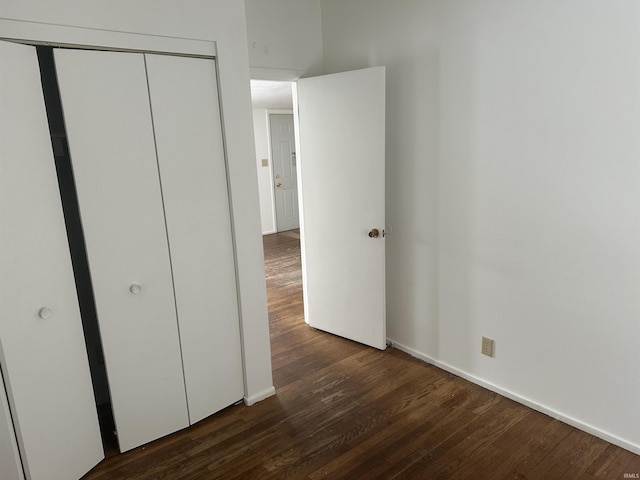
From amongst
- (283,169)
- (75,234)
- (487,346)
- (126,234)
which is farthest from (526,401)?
(283,169)

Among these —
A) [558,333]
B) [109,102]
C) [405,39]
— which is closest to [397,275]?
[558,333]

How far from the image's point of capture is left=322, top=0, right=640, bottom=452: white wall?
1.93 meters

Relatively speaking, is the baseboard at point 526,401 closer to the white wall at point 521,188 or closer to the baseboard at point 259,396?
the white wall at point 521,188

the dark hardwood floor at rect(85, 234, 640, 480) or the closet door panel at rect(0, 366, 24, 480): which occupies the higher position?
the closet door panel at rect(0, 366, 24, 480)

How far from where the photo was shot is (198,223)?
222 cm

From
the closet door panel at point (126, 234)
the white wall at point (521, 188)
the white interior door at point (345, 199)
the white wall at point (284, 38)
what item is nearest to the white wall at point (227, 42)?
the closet door panel at point (126, 234)

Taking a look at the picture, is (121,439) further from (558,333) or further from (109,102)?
(558,333)

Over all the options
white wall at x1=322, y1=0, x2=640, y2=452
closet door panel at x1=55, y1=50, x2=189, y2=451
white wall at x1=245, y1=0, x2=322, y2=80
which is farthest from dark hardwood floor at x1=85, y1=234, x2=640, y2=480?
white wall at x1=245, y1=0, x2=322, y2=80

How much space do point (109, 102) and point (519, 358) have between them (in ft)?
8.07

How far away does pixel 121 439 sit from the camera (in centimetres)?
214

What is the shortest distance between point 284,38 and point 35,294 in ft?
7.35

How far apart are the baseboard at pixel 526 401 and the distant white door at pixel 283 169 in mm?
4521

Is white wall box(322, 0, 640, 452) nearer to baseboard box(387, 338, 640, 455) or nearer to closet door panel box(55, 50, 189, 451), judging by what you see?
baseboard box(387, 338, 640, 455)

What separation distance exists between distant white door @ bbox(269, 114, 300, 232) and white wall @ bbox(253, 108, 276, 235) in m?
0.08
